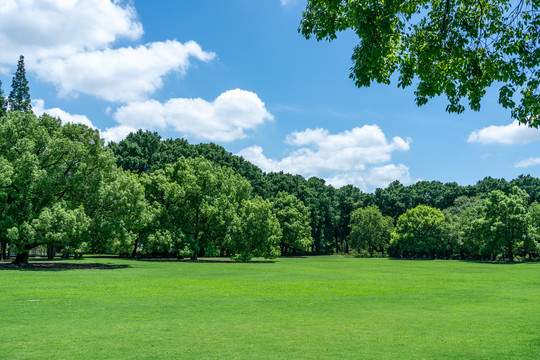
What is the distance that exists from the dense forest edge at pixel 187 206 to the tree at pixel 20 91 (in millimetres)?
220

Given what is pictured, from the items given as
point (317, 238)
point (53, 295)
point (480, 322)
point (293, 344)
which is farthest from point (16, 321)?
point (317, 238)

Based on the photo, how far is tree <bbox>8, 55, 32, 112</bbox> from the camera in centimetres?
8619

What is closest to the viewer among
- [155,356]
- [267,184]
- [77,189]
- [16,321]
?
[155,356]

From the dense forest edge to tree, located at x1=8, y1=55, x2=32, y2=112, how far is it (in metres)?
0.22

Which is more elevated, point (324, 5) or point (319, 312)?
point (324, 5)

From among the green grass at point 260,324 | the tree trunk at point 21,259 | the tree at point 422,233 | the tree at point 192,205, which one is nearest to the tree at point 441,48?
the green grass at point 260,324

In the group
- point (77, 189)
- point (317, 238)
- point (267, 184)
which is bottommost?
point (317, 238)

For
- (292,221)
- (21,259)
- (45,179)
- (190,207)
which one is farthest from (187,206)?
(292,221)

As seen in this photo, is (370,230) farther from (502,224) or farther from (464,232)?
(502,224)

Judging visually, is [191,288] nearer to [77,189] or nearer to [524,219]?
[77,189]

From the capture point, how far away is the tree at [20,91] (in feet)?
283

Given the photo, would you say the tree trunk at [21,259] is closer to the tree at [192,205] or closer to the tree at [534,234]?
the tree at [192,205]

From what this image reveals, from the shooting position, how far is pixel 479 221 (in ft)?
235

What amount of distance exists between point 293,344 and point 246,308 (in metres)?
5.82
